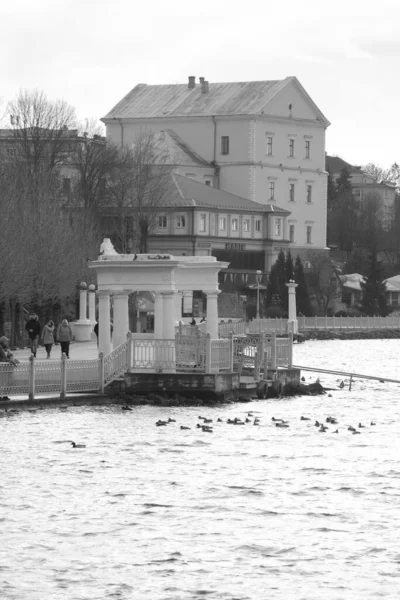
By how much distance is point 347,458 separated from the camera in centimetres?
3491

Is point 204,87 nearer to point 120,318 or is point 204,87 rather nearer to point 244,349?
point 244,349

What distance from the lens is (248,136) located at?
143 meters

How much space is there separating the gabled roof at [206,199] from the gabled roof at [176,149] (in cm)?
381

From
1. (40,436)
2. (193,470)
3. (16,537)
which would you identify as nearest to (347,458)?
(193,470)

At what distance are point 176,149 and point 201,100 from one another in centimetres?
768

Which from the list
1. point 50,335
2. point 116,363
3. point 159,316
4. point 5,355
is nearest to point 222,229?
point 50,335

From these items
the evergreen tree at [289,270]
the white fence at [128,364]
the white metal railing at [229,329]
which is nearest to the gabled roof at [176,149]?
the evergreen tree at [289,270]

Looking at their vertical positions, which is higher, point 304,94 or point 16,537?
point 304,94

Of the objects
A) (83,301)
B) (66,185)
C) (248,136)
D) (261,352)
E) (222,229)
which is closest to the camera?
(261,352)

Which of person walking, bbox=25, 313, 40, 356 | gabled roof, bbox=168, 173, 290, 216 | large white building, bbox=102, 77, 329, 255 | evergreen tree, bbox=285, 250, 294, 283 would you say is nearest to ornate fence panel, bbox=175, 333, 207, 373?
person walking, bbox=25, 313, 40, 356

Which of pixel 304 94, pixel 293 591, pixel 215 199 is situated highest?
pixel 304 94

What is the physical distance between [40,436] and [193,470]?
16.9 ft

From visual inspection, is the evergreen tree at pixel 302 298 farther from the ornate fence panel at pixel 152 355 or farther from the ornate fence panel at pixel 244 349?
the ornate fence panel at pixel 152 355

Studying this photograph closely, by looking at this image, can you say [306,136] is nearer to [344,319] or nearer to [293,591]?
[344,319]
